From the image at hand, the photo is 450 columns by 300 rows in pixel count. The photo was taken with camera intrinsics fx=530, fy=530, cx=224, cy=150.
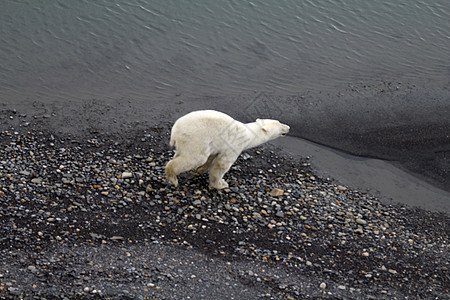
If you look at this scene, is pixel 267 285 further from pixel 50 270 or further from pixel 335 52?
pixel 335 52

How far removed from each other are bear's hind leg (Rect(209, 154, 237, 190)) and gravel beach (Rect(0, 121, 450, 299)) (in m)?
0.19

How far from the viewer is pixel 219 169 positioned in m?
9.92

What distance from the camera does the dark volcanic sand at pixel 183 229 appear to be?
7.68m

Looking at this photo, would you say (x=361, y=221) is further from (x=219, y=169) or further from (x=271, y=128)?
(x=219, y=169)

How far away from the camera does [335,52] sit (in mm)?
17312

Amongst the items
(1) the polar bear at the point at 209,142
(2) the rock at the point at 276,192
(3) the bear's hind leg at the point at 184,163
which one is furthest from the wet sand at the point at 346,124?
(3) the bear's hind leg at the point at 184,163

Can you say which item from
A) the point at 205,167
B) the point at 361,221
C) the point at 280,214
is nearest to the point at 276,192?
the point at 280,214

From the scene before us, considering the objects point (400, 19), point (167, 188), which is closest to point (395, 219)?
point (167, 188)

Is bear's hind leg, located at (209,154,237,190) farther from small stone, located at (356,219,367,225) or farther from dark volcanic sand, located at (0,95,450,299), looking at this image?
small stone, located at (356,219,367,225)

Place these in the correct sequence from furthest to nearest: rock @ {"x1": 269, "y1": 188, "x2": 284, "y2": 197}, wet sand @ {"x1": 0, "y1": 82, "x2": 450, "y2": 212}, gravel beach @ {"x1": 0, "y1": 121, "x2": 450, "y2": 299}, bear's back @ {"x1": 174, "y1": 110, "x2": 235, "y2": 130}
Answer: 1. wet sand @ {"x1": 0, "y1": 82, "x2": 450, "y2": 212}
2. rock @ {"x1": 269, "y1": 188, "x2": 284, "y2": 197}
3. bear's back @ {"x1": 174, "y1": 110, "x2": 235, "y2": 130}
4. gravel beach @ {"x1": 0, "y1": 121, "x2": 450, "y2": 299}

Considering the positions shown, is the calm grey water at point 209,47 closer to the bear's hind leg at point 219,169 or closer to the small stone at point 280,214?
the bear's hind leg at point 219,169

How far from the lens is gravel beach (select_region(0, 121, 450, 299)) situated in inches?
301

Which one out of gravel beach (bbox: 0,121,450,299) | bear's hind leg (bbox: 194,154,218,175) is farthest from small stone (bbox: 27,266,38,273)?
bear's hind leg (bbox: 194,154,218,175)

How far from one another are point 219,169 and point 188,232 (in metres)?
1.51
